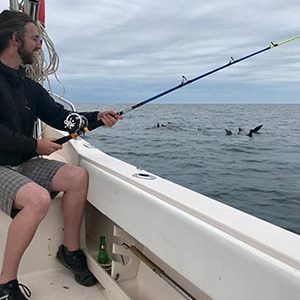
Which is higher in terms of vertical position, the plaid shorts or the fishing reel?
the fishing reel

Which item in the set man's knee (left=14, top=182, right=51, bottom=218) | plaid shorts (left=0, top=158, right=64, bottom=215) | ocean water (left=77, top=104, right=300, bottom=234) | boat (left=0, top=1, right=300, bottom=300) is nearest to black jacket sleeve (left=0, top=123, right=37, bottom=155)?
plaid shorts (left=0, top=158, right=64, bottom=215)

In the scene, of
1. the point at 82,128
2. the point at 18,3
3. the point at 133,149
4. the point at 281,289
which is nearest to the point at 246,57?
the point at 82,128

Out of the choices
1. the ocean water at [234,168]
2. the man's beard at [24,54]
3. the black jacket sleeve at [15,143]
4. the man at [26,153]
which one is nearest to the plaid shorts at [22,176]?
the man at [26,153]

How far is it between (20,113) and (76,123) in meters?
0.32

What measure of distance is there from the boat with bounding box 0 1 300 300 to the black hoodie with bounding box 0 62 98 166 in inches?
11.1

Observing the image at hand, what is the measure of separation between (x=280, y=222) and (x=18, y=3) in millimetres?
4965

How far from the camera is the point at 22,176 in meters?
1.80

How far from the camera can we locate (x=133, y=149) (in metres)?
14.5

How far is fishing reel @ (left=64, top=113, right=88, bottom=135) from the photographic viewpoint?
2.18 m

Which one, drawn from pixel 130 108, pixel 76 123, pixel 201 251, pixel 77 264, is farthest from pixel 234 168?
pixel 201 251

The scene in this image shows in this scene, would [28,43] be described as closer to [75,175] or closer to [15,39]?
[15,39]

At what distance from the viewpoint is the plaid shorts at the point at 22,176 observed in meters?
1.72

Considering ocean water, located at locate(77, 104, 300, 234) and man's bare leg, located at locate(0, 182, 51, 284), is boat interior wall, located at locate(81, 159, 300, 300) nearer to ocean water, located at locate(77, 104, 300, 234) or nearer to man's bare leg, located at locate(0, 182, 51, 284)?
man's bare leg, located at locate(0, 182, 51, 284)

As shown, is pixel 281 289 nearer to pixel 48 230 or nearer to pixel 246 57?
pixel 48 230
